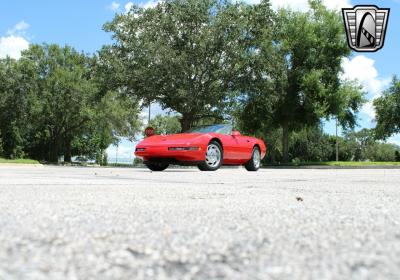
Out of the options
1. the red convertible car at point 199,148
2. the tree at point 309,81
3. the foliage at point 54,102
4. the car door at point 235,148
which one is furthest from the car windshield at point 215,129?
the foliage at point 54,102

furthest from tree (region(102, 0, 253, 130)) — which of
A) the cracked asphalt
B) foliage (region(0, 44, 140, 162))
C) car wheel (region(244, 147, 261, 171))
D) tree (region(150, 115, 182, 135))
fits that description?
tree (region(150, 115, 182, 135))

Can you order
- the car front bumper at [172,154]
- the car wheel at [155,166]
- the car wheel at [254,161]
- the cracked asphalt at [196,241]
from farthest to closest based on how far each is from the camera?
the car wheel at [254,161] < the car wheel at [155,166] < the car front bumper at [172,154] < the cracked asphalt at [196,241]

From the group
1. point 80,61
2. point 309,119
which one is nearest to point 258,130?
point 309,119

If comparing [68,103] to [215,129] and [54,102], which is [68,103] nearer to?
[54,102]

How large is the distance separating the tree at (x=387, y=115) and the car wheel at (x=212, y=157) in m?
36.7

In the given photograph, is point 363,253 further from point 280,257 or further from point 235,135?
point 235,135

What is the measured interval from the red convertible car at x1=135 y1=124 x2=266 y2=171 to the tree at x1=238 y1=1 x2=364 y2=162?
1854cm

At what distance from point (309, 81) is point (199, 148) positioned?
73.5ft

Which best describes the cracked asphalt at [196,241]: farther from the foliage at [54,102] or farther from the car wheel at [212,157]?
the foliage at [54,102]

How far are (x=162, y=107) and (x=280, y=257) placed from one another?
2752 centimetres

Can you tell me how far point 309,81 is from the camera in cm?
3250

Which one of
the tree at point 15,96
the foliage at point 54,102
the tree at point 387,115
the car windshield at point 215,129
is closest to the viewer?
the car windshield at point 215,129

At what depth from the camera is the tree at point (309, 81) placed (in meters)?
32.9

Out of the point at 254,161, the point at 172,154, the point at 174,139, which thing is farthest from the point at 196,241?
the point at 254,161
